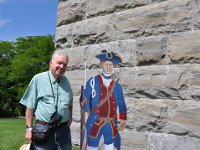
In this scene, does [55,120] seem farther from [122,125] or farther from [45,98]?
[122,125]

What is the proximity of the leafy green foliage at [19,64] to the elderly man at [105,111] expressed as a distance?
128 ft

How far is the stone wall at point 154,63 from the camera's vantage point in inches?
163

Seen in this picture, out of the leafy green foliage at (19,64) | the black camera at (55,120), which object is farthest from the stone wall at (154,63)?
the leafy green foliage at (19,64)

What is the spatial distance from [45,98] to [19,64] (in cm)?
4020

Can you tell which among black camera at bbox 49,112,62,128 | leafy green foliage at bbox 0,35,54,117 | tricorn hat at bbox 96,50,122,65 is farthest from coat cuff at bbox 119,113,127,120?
leafy green foliage at bbox 0,35,54,117

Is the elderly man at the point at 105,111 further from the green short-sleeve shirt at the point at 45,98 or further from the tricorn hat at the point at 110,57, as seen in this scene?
the green short-sleeve shirt at the point at 45,98

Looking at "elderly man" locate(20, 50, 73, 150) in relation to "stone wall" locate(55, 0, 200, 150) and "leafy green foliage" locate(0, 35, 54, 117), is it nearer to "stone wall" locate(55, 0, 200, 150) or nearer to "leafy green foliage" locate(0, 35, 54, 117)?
"stone wall" locate(55, 0, 200, 150)

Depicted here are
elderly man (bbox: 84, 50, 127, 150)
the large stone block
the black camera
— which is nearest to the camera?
the black camera

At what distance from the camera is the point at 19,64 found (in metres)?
43.3

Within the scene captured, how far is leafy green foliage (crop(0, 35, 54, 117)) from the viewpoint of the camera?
146 feet

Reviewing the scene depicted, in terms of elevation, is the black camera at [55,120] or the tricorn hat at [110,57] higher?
the tricorn hat at [110,57]

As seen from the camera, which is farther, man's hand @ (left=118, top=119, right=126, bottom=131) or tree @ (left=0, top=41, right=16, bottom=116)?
tree @ (left=0, top=41, right=16, bottom=116)

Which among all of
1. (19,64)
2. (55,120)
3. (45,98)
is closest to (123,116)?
(55,120)

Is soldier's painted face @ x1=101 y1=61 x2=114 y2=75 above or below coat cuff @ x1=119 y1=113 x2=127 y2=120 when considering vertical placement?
above
